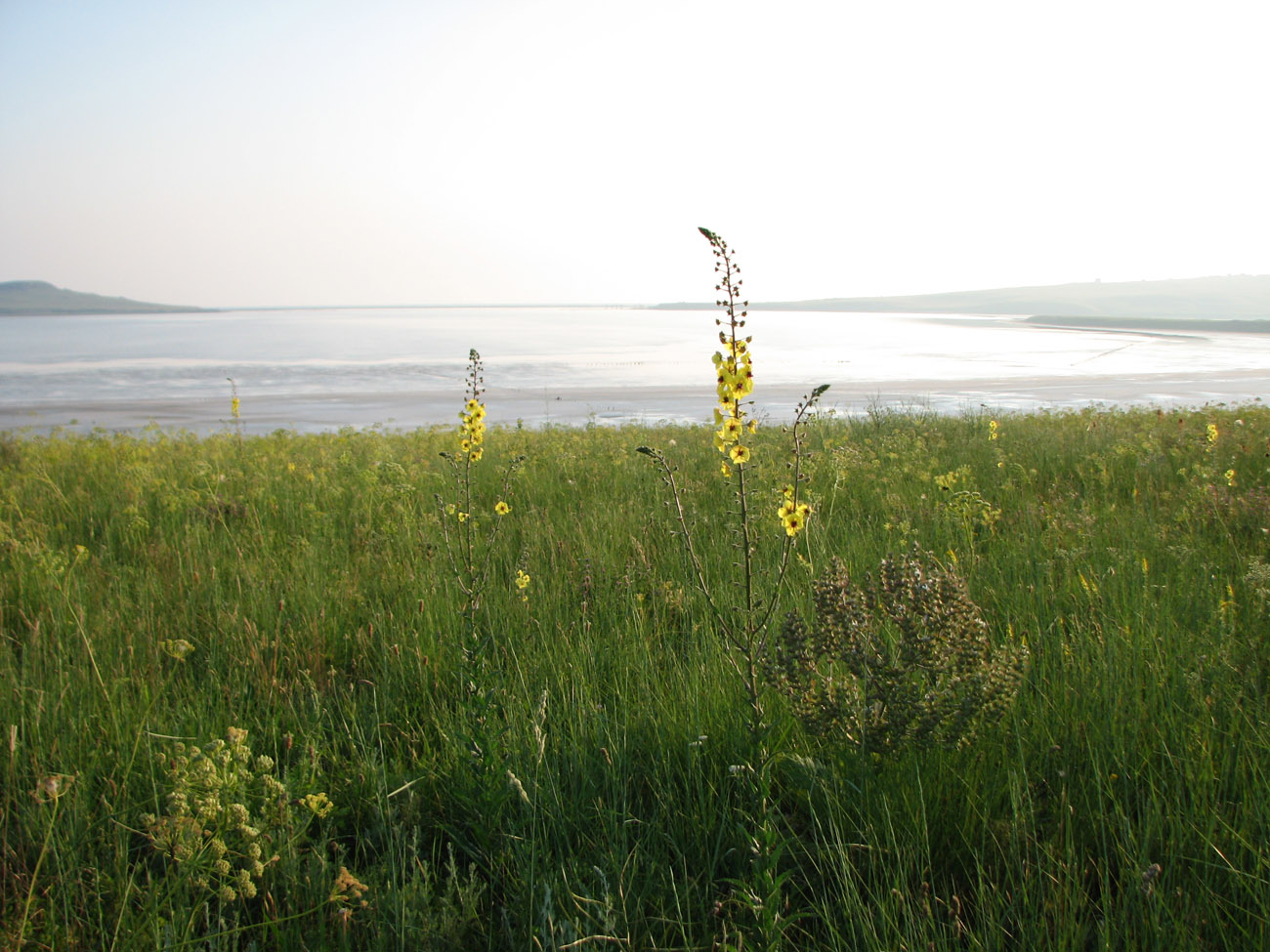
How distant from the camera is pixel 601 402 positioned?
741 inches

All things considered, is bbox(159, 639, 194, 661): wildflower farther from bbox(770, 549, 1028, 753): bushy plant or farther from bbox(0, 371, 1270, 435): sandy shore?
bbox(0, 371, 1270, 435): sandy shore

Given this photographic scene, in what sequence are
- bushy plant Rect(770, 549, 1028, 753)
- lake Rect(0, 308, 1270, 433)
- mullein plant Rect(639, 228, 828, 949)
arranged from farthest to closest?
lake Rect(0, 308, 1270, 433), bushy plant Rect(770, 549, 1028, 753), mullein plant Rect(639, 228, 828, 949)

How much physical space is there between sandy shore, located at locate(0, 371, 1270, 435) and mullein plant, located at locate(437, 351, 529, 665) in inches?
369

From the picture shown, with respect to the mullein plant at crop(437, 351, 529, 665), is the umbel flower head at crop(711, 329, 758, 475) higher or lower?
higher

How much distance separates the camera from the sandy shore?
15266 mm

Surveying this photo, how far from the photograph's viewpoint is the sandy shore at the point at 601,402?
601 inches

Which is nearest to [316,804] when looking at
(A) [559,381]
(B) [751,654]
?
(B) [751,654]

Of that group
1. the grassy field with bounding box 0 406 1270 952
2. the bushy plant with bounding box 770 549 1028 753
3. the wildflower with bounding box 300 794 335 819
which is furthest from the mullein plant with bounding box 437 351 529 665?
the bushy plant with bounding box 770 549 1028 753

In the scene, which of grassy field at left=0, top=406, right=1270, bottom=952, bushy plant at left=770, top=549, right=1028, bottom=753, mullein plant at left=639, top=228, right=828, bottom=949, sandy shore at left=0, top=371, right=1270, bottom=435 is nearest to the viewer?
mullein plant at left=639, top=228, right=828, bottom=949

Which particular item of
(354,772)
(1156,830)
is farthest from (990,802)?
(354,772)

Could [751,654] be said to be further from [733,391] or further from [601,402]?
[601,402]

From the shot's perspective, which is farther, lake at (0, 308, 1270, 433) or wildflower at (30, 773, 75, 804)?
lake at (0, 308, 1270, 433)

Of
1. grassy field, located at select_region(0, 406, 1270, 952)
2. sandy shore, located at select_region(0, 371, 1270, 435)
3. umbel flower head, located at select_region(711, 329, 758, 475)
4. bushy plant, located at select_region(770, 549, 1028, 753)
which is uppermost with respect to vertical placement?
umbel flower head, located at select_region(711, 329, 758, 475)

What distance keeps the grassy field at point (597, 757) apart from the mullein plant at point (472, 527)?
0.08 m
